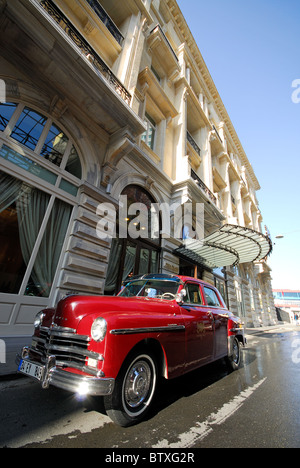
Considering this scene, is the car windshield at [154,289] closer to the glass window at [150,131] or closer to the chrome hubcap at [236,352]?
the chrome hubcap at [236,352]

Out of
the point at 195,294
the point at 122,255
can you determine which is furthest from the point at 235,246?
the point at 195,294

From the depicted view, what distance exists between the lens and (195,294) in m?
4.04

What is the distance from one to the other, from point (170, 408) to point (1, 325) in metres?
3.98

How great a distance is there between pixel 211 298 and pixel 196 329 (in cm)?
127

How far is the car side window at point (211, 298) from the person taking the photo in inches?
173

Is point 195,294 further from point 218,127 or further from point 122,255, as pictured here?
point 218,127

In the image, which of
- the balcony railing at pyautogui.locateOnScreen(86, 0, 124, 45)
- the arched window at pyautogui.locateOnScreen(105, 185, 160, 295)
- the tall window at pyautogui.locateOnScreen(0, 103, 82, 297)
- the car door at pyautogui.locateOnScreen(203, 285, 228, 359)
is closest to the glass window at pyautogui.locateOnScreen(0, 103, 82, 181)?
the tall window at pyautogui.locateOnScreen(0, 103, 82, 297)

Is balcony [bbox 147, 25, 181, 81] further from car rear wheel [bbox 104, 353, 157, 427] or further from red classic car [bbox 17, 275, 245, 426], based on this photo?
car rear wheel [bbox 104, 353, 157, 427]

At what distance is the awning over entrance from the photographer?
360 inches

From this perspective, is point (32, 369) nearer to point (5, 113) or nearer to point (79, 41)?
point (5, 113)

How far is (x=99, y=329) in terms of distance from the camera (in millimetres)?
2170

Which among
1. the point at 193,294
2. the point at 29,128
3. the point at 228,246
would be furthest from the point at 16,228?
the point at 228,246

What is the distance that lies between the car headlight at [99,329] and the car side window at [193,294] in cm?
181

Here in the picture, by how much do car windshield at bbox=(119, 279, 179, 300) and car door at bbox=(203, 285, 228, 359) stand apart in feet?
3.35
